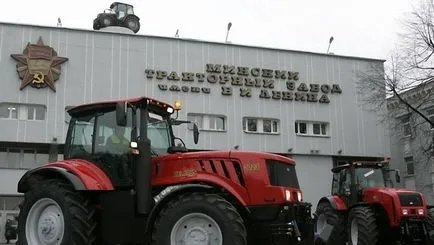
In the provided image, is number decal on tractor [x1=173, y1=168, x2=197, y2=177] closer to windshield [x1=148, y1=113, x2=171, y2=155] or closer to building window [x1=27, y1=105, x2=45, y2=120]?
windshield [x1=148, y1=113, x2=171, y2=155]

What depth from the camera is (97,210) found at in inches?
338

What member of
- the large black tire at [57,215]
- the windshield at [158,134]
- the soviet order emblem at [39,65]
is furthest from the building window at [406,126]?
the large black tire at [57,215]

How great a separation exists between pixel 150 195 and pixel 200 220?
92 centimetres

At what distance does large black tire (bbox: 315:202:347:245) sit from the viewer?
15.4 m

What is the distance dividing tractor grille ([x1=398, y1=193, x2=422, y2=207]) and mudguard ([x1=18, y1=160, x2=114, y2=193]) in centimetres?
837

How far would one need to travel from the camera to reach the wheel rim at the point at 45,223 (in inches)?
331

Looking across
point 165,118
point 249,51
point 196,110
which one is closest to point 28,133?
point 196,110

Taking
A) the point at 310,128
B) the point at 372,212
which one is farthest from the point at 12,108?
the point at 372,212

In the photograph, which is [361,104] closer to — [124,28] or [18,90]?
[124,28]

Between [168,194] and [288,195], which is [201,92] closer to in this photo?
[288,195]

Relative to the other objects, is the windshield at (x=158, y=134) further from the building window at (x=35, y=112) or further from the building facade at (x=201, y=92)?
the building window at (x=35, y=112)

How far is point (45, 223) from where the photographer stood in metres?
8.61

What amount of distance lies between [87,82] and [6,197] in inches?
287

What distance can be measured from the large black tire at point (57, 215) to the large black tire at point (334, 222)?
8589 millimetres
